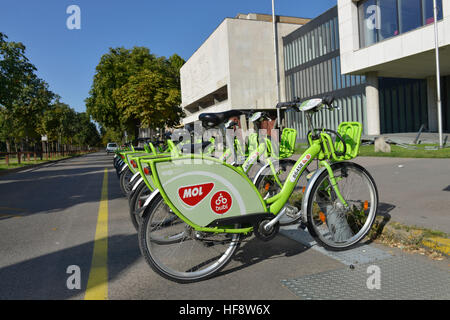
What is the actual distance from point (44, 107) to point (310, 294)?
3351cm

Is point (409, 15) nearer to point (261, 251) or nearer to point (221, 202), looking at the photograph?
point (261, 251)

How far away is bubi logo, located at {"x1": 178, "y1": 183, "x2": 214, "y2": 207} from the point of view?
2.93 metres

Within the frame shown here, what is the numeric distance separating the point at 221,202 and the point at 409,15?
22.8 m

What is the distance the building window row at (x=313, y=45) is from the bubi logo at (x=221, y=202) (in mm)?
31048

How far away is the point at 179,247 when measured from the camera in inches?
136

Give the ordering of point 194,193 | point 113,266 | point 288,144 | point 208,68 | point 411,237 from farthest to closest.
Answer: point 208,68, point 288,144, point 411,237, point 113,266, point 194,193

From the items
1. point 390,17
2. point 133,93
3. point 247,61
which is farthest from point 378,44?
point 247,61

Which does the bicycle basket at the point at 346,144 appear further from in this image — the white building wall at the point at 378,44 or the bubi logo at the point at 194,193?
the white building wall at the point at 378,44

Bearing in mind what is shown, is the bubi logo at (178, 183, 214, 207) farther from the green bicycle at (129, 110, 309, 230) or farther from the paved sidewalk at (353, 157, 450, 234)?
the paved sidewalk at (353, 157, 450, 234)

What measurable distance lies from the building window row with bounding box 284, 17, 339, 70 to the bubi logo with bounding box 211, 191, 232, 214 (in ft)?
102

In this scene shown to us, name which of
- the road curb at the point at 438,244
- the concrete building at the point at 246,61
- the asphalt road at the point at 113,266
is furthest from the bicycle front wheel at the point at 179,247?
the concrete building at the point at 246,61

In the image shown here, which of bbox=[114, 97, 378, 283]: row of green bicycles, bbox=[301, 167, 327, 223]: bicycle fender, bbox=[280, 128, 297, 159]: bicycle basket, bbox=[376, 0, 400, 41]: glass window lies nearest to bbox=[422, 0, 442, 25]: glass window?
bbox=[376, 0, 400, 41]: glass window

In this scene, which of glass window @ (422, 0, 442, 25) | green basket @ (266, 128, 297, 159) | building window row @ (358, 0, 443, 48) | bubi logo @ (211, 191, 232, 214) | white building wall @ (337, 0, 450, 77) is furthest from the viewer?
building window row @ (358, 0, 443, 48)

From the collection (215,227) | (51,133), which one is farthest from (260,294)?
(51,133)
